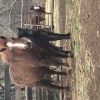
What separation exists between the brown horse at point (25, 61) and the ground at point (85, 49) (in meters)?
0.68

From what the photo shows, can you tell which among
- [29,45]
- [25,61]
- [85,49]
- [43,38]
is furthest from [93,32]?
[25,61]

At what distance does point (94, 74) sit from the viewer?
711 cm

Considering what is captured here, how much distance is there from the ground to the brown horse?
0.68 meters

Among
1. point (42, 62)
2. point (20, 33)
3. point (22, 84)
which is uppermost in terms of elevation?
point (20, 33)

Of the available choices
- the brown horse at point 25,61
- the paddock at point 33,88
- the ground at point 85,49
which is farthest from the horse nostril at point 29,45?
the paddock at point 33,88

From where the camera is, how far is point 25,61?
868cm

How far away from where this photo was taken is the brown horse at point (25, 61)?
325 inches

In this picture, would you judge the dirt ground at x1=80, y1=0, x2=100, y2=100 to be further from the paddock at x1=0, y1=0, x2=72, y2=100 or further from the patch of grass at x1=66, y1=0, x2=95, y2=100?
the paddock at x1=0, y1=0, x2=72, y2=100

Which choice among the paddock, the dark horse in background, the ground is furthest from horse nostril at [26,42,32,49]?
the paddock

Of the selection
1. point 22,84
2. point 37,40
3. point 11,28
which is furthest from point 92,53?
point 11,28

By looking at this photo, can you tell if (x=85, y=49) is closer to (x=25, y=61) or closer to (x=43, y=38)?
(x=43, y=38)

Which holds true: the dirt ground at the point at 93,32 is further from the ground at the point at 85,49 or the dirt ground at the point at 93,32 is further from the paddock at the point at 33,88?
the paddock at the point at 33,88

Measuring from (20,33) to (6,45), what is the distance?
0.48m

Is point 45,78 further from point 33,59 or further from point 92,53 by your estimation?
point 92,53
